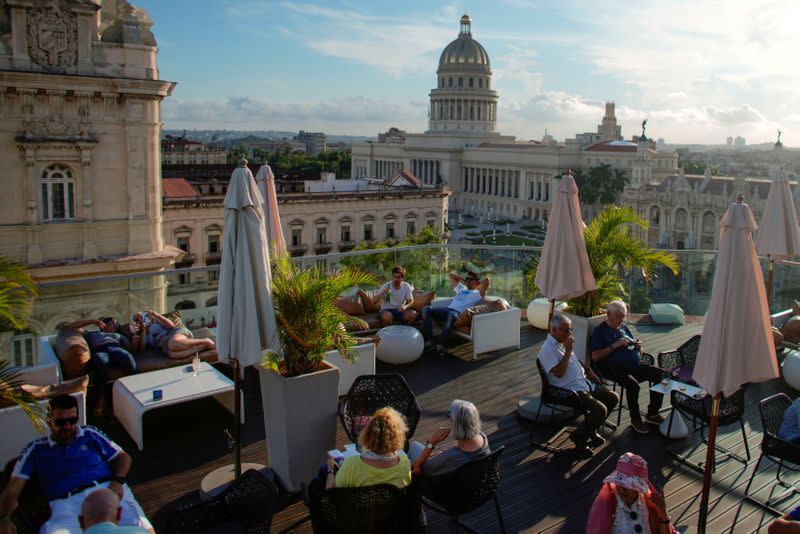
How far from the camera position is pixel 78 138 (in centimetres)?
2053

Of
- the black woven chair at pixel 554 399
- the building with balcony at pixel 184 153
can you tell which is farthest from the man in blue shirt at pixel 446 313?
the building with balcony at pixel 184 153

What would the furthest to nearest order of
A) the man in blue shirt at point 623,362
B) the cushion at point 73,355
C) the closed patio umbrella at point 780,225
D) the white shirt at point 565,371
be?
the closed patio umbrella at point 780,225, the man in blue shirt at point 623,362, the cushion at point 73,355, the white shirt at point 565,371

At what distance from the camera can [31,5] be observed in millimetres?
19188

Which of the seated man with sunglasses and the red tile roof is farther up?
the red tile roof

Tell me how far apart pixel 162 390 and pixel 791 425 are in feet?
17.5

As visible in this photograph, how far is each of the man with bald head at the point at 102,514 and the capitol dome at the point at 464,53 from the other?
116 meters

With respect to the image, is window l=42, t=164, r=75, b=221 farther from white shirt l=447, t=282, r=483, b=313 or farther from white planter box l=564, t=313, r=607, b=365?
white planter box l=564, t=313, r=607, b=365

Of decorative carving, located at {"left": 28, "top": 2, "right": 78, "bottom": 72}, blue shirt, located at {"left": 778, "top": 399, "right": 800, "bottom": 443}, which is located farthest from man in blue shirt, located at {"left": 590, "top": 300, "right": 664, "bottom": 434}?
decorative carving, located at {"left": 28, "top": 2, "right": 78, "bottom": 72}

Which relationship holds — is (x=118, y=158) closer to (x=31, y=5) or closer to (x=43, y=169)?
(x=43, y=169)

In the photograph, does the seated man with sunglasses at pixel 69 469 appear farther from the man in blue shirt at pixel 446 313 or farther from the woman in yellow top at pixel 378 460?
the man in blue shirt at pixel 446 313

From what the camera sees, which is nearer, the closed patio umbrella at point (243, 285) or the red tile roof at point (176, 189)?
the closed patio umbrella at point (243, 285)

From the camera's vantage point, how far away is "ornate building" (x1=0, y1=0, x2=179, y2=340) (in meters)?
19.7

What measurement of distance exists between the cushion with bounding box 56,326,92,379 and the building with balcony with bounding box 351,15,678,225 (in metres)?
92.3

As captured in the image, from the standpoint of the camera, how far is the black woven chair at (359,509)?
3.95 metres
